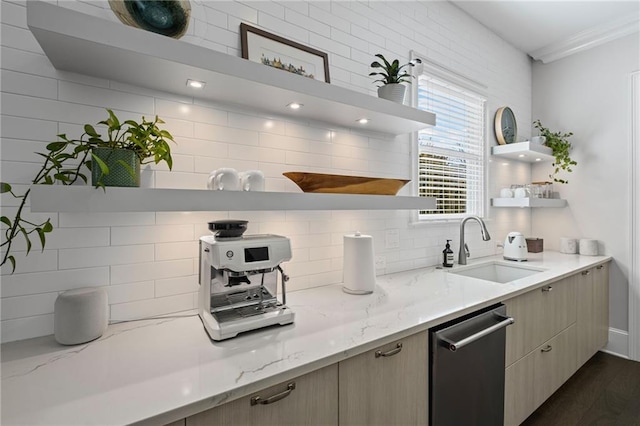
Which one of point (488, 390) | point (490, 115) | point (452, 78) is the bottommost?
point (488, 390)

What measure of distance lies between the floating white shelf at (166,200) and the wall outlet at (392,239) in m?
0.64

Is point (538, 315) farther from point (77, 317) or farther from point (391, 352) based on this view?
point (77, 317)

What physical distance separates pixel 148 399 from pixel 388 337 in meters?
0.77

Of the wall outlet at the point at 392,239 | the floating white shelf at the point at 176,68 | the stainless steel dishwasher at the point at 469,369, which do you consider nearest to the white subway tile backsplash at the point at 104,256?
the floating white shelf at the point at 176,68

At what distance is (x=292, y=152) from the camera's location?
1710 mm

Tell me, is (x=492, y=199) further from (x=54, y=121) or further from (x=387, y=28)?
(x=54, y=121)

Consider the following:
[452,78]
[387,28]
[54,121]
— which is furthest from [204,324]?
[452,78]

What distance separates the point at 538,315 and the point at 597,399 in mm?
981

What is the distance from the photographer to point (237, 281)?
47.6 inches

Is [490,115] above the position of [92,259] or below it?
above

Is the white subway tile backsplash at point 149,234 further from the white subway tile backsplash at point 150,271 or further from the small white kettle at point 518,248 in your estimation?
the small white kettle at point 518,248

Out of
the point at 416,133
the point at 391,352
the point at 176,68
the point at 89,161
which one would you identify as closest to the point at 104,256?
the point at 89,161

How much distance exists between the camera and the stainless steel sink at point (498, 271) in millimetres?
2365

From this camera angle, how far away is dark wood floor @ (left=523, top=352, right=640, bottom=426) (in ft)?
6.62
